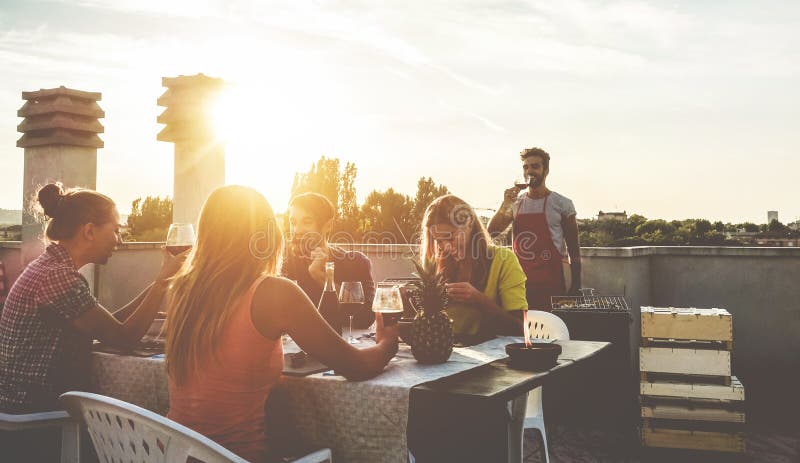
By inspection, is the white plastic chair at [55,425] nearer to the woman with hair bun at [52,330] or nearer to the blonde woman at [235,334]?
the woman with hair bun at [52,330]

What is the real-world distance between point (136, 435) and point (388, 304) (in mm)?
979

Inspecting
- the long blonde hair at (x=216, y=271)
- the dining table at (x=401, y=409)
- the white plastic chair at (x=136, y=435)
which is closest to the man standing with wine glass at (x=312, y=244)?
the dining table at (x=401, y=409)

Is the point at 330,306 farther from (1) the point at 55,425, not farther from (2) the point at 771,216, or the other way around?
(2) the point at 771,216

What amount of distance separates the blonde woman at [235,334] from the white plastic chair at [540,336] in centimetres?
141

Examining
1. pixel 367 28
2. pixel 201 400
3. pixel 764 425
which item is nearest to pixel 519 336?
pixel 201 400

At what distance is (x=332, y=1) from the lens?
5723 mm

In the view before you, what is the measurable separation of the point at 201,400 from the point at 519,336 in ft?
5.15

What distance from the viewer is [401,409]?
1.69m

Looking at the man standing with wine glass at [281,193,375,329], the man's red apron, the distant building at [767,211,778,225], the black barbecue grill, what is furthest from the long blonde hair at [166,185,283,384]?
the distant building at [767,211,778,225]

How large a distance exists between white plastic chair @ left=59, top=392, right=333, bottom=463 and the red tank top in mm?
240

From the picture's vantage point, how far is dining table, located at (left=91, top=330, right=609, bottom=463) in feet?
5.55

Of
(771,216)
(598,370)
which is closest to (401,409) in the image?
(598,370)

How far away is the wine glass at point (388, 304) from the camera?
2.15 metres

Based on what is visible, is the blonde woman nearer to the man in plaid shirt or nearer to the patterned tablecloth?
the patterned tablecloth
